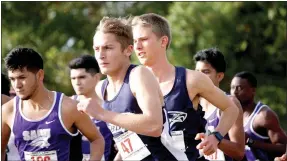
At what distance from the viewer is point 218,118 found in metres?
8.04

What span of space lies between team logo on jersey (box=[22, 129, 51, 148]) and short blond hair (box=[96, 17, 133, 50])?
54.0 inches

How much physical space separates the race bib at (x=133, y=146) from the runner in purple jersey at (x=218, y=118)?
4.68ft

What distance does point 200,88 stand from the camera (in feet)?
22.0

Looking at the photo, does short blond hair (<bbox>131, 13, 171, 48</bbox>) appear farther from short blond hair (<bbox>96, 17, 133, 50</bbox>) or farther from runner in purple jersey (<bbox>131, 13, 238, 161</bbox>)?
short blond hair (<bbox>96, 17, 133, 50</bbox>)

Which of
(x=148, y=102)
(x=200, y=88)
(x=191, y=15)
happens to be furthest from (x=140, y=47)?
(x=191, y=15)

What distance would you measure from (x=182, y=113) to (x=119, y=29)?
1.00 m

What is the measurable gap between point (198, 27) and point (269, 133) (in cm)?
1274

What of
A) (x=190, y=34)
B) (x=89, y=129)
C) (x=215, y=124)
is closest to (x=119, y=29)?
(x=89, y=129)

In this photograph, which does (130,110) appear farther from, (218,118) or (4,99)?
(4,99)

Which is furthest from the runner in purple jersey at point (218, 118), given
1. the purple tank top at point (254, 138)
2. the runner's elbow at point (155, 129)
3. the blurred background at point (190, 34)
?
the blurred background at point (190, 34)

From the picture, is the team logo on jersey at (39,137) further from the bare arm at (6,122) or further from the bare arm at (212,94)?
the bare arm at (212,94)

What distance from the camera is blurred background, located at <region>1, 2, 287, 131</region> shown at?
A: 21781mm

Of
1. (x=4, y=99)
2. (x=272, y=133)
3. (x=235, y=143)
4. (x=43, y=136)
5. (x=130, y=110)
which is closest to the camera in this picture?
(x=130, y=110)

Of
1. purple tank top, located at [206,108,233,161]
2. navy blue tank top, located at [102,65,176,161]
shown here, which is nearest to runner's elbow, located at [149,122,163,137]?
navy blue tank top, located at [102,65,176,161]
